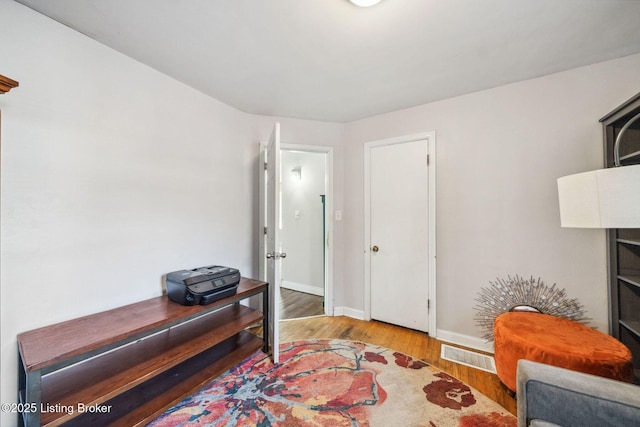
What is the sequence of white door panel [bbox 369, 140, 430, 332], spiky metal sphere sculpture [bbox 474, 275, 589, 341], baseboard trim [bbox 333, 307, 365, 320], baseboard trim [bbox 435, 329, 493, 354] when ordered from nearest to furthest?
spiky metal sphere sculpture [bbox 474, 275, 589, 341] → baseboard trim [bbox 435, 329, 493, 354] → white door panel [bbox 369, 140, 430, 332] → baseboard trim [bbox 333, 307, 365, 320]

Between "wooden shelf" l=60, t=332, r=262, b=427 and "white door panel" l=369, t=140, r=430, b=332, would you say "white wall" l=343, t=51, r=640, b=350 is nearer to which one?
"white door panel" l=369, t=140, r=430, b=332

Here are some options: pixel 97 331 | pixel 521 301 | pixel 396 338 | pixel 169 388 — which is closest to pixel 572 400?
pixel 521 301

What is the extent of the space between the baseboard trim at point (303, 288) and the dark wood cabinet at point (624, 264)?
2942mm

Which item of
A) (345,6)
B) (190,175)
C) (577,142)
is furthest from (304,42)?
(577,142)

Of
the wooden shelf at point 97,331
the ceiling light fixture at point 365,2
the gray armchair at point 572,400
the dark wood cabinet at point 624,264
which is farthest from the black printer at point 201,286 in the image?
the dark wood cabinet at point 624,264

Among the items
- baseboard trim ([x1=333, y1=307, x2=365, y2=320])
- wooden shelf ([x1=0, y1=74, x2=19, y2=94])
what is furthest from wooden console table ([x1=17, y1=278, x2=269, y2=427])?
baseboard trim ([x1=333, y1=307, x2=365, y2=320])

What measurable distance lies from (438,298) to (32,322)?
116 inches

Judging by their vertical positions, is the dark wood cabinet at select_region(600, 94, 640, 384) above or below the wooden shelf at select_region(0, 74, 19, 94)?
below

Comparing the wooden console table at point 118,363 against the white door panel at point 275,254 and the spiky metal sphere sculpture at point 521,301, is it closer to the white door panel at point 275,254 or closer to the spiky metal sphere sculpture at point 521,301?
the white door panel at point 275,254

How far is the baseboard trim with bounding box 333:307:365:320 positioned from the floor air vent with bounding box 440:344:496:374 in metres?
0.91

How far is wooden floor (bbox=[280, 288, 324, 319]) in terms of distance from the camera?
3.02 metres

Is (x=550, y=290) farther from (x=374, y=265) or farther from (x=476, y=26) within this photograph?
(x=476, y=26)

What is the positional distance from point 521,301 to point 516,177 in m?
1.05

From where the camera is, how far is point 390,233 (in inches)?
106
